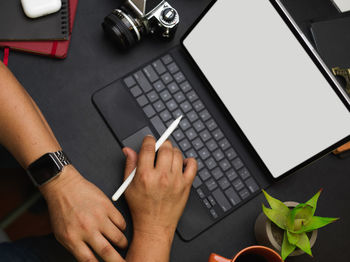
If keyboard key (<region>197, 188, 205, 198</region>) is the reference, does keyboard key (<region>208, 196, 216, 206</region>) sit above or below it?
below

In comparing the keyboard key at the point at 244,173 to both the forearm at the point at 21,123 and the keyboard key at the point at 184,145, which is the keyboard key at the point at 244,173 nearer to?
the keyboard key at the point at 184,145

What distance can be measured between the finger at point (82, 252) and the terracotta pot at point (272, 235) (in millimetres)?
321

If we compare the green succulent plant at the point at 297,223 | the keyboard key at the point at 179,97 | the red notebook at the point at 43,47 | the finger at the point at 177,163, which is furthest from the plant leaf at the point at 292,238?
the red notebook at the point at 43,47

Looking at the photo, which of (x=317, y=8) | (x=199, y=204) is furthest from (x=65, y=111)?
(x=317, y=8)

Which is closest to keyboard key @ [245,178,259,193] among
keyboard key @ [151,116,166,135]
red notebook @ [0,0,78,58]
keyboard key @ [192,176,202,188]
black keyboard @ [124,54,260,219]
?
black keyboard @ [124,54,260,219]

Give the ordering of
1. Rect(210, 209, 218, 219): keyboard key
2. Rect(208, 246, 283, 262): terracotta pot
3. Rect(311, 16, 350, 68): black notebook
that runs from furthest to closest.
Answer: Rect(311, 16, 350, 68): black notebook
Rect(210, 209, 218, 219): keyboard key
Rect(208, 246, 283, 262): terracotta pot

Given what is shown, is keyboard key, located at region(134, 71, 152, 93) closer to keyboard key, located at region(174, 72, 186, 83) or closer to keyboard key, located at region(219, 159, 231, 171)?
keyboard key, located at region(174, 72, 186, 83)

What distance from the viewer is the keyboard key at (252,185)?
2.38 ft

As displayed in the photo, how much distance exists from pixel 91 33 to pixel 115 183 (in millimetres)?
333

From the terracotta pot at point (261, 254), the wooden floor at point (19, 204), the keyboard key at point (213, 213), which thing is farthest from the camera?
the wooden floor at point (19, 204)

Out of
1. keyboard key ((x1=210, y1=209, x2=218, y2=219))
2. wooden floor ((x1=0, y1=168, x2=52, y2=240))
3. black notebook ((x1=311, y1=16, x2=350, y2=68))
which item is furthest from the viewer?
wooden floor ((x1=0, y1=168, x2=52, y2=240))

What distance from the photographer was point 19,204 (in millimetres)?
1044

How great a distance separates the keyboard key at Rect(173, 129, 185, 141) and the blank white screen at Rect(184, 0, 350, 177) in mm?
114

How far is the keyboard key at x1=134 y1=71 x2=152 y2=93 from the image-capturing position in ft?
2.41
